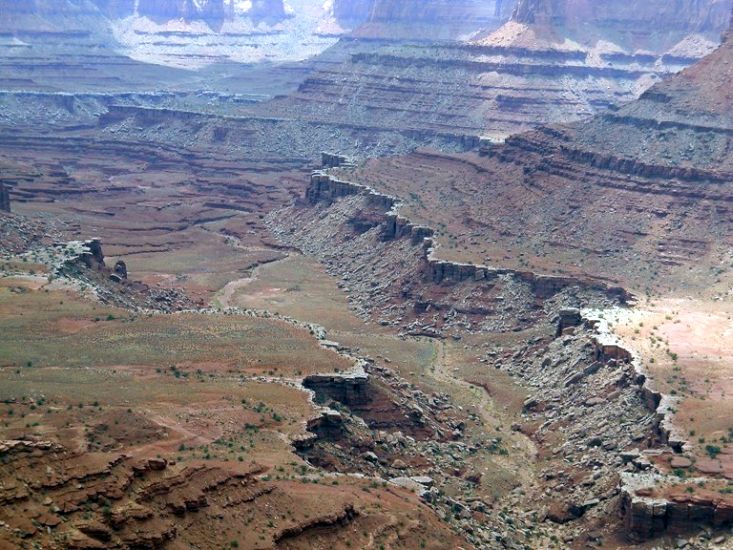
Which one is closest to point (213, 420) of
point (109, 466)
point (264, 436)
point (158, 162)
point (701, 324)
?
point (264, 436)

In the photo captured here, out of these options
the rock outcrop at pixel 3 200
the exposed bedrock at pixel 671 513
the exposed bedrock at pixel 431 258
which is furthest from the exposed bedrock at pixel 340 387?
the rock outcrop at pixel 3 200

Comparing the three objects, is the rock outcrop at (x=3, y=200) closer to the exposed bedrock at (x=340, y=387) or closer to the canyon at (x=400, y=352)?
the canyon at (x=400, y=352)

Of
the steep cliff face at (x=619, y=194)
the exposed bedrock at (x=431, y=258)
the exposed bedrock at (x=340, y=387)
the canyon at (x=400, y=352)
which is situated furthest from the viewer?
the steep cliff face at (x=619, y=194)

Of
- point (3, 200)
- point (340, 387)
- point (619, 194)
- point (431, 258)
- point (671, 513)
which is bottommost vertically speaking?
point (3, 200)

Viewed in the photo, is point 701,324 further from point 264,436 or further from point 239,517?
point 239,517

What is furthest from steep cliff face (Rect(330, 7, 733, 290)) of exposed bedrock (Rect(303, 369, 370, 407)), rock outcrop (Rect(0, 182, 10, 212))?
exposed bedrock (Rect(303, 369, 370, 407))

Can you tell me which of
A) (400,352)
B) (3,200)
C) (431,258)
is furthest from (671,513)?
(3,200)

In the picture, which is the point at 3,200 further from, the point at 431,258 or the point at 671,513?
the point at 671,513

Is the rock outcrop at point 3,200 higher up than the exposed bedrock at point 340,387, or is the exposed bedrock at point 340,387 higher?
the exposed bedrock at point 340,387

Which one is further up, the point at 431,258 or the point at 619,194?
the point at 619,194
